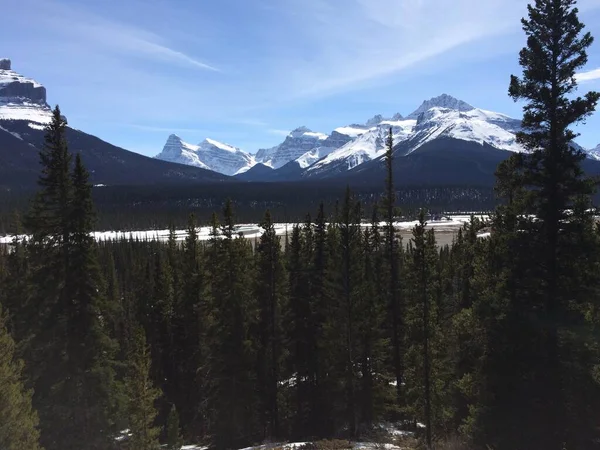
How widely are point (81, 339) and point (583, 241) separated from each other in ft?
69.9

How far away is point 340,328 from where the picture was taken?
26.5m

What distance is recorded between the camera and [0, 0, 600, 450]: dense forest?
14.8 meters

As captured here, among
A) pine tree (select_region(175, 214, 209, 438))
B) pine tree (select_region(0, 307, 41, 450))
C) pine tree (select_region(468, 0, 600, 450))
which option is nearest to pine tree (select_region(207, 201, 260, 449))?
pine tree (select_region(175, 214, 209, 438))

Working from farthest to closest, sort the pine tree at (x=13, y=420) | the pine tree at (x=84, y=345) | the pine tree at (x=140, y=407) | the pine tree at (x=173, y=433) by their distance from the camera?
the pine tree at (x=173, y=433) < the pine tree at (x=140, y=407) < the pine tree at (x=84, y=345) < the pine tree at (x=13, y=420)

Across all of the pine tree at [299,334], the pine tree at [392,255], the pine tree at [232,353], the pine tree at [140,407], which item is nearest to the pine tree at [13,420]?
the pine tree at [140,407]

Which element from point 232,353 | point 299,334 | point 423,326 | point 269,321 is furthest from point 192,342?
point 423,326

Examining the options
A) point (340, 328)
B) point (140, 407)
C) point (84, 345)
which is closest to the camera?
point (84, 345)

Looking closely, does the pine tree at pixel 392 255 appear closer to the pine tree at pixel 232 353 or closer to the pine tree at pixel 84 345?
the pine tree at pixel 232 353

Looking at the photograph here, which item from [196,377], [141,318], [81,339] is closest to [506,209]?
[81,339]

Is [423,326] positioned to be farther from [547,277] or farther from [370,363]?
[547,277]

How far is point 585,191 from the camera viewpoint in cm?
1464

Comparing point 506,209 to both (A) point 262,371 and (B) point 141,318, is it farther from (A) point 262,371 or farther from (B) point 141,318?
(B) point 141,318

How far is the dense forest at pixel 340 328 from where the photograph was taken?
14836 millimetres

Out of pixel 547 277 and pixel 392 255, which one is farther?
pixel 392 255
